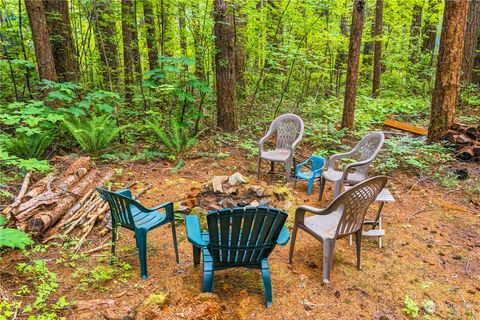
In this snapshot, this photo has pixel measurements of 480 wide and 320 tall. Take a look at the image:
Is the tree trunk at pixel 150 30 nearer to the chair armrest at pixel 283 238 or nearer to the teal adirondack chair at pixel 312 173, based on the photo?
the teal adirondack chair at pixel 312 173

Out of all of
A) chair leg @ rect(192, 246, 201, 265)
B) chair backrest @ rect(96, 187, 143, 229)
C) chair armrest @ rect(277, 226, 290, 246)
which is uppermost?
chair backrest @ rect(96, 187, 143, 229)

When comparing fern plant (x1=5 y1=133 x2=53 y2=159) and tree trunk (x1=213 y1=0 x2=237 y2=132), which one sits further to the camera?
tree trunk (x1=213 y1=0 x2=237 y2=132)

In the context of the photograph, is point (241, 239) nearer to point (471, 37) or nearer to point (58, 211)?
point (58, 211)

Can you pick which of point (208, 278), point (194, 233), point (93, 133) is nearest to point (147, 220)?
point (194, 233)

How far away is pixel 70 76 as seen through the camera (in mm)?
5832

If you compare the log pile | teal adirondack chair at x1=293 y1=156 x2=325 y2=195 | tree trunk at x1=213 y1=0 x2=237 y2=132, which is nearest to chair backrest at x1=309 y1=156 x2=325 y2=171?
teal adirondack chair at x1=293 y1=156 x2=325 y2=195

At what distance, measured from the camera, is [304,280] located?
2512 mm

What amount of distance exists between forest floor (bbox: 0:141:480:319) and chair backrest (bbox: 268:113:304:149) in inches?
60.1

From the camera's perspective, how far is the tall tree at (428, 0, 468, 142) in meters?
4.89

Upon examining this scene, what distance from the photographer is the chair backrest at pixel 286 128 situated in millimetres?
4734

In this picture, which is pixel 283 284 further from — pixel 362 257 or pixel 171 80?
pixel 171 80

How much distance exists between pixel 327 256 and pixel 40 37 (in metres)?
5.36

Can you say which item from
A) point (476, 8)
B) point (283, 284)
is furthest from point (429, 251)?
point (476, 8)

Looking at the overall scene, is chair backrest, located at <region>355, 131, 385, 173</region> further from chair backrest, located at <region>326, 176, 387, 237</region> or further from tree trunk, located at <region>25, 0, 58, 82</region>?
tree trunk, located at <region>25, 0, 58, 82</region>
